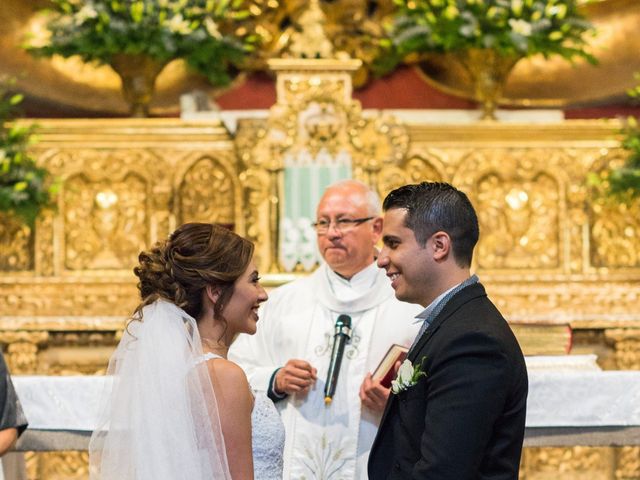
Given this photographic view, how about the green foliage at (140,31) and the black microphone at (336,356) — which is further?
the green foliage at (140,31)

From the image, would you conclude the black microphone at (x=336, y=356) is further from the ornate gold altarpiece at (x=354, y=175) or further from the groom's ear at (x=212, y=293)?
the ornate gold altarpiece at (x=354, y=175)

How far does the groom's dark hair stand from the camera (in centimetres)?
344

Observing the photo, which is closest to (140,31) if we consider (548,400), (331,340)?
(331,340)

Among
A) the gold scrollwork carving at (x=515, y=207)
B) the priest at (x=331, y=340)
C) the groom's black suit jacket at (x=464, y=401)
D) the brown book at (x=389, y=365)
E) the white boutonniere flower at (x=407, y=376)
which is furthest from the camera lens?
the gold scrollwork carving at (x=515, y=207)

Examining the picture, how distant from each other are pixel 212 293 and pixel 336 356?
136 centimetres

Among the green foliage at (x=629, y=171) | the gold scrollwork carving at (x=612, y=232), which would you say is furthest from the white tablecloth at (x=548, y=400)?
the gold scrollwork carving at (x=612, y=232)

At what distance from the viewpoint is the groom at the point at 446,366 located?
10.4 feet

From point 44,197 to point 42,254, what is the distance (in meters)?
0.43

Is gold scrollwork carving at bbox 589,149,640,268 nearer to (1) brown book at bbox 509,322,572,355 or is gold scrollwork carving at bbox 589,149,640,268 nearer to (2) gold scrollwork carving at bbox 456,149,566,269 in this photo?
(2) gold scrollwork carving at bbox 456,149,566,269

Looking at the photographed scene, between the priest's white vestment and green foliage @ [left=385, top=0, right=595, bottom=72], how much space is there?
269 cm

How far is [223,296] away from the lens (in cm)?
373

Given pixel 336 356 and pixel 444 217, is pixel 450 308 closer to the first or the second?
pixel 444 217

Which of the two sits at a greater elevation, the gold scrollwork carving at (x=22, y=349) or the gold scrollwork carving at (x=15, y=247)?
the gold scrollwork carving at (x=15, y=247)

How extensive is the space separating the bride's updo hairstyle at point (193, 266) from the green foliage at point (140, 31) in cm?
405
